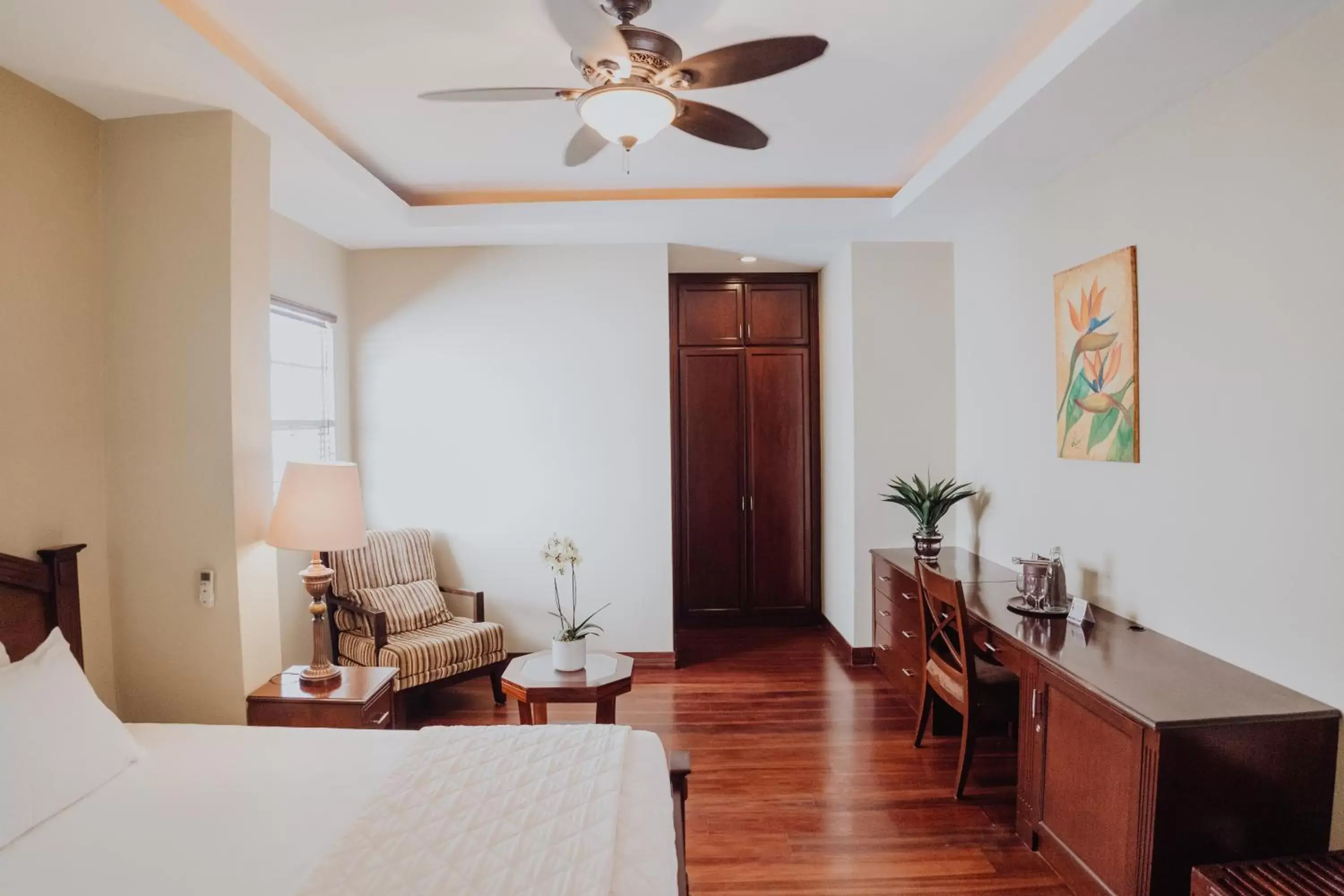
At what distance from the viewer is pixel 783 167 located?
3.59 m

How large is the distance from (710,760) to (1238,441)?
236 cm

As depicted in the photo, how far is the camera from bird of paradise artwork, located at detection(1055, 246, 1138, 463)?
104 inches

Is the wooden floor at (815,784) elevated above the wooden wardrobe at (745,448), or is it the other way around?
the wooden wardrobe at (745,448)

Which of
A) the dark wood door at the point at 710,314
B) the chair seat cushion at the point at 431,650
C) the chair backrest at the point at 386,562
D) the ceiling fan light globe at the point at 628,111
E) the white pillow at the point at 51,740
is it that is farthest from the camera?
the dark wood door at the point at 710,314

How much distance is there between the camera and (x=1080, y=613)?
2.71 meters

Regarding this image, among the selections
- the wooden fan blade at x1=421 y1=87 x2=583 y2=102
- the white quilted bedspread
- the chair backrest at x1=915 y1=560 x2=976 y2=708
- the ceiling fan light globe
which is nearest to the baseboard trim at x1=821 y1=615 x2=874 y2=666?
the chair backrest at x1=915 y1=560 x2=976 y2=708

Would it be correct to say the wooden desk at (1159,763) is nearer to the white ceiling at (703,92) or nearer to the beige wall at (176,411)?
the white ceiling at (703,92)

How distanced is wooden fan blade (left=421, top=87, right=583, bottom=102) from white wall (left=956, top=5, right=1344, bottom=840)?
2.04m

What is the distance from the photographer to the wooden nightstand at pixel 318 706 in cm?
246

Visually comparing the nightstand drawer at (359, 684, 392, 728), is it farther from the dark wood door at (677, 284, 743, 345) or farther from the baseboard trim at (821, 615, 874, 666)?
the dark wood door at (677, 284, 743, 345)

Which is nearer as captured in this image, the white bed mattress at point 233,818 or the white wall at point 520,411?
the white bed mattress at point 233,818

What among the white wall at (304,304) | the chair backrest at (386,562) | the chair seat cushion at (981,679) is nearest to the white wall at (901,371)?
the chair seat cushion at (981,679)

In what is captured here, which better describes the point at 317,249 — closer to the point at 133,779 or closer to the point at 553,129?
the point at 553,129

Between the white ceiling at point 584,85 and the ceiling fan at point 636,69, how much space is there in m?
0.33
